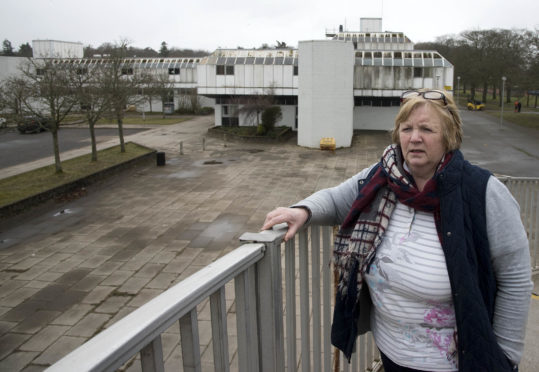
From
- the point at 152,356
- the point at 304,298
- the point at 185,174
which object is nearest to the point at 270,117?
the point at 185,174

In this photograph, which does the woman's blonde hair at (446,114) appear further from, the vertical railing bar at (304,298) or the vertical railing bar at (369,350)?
the vertical railing bar at (369,350)

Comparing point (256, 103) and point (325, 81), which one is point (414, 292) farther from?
point (256, 103)

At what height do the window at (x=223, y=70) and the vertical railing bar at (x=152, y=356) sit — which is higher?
the window at (x=223, y=70)

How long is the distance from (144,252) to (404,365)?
986 cm

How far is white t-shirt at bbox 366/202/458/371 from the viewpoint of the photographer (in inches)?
79.4

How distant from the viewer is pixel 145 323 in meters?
1.28

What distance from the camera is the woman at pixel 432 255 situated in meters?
1.94

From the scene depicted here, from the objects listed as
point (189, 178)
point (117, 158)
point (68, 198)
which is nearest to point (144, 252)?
point (68, 198)

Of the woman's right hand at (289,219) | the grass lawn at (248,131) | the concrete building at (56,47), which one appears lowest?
the grass lawn at (248,131)

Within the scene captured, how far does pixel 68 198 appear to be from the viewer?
17.1 m

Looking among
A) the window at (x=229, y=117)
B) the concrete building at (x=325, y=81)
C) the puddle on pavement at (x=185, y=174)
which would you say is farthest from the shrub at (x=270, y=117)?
the puddle on pavement at (x=185, y=174)

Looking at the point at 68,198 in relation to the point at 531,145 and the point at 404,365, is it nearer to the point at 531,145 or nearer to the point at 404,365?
the point at 404,365

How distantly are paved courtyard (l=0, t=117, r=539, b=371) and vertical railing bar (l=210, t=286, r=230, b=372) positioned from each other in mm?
174

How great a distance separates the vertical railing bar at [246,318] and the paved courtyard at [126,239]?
159 mm
